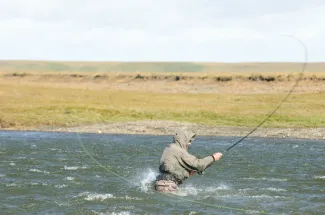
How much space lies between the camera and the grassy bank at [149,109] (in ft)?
163

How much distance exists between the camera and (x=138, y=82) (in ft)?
304

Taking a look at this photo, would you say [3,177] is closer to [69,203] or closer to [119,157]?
[69,203]

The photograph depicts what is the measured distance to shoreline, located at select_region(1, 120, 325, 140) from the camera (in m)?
43.6

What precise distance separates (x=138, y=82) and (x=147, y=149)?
58639mm

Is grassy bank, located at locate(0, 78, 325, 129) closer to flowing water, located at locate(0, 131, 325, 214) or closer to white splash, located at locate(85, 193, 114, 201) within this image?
flowing water, located at locate(0, 131, 325, 214)

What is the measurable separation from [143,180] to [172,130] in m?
22.9

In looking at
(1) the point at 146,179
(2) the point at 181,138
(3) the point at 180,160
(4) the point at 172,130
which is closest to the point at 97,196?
(3) the point at 180,160

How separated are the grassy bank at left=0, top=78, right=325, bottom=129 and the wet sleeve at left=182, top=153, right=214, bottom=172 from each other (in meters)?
31.2

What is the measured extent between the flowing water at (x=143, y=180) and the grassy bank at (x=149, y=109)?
11882 mm

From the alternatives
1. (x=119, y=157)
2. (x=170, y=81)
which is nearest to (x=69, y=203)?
(x=119, y=157)

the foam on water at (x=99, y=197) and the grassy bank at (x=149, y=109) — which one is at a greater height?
the grassy bank at (x=149, y=109)

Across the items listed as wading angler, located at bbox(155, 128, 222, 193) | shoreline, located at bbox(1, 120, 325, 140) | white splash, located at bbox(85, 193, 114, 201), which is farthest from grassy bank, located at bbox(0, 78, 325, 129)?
wading angler, located at bbox(155, 128, 222, 193)

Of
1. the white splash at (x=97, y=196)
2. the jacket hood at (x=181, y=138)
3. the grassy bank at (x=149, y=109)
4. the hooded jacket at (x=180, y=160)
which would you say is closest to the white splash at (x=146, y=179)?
the white splash at (x=97, y=196)

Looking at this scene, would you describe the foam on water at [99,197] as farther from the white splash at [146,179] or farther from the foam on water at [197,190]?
the foam on water at [197,190]
